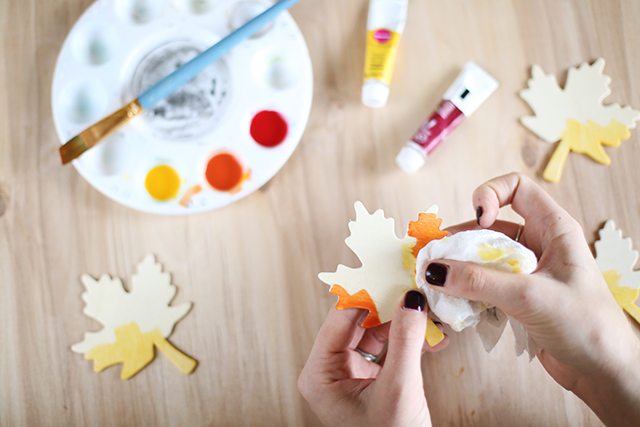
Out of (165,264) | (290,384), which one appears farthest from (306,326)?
(165,264)

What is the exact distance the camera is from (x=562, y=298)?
51cm

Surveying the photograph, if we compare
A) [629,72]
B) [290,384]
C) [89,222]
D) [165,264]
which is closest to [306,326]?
[290,384]

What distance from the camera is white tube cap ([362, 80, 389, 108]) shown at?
72cm

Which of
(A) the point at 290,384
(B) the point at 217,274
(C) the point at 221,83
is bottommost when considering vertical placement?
(A) the point at 290,384

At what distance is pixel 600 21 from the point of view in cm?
76

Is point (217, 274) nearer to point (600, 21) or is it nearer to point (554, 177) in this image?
point (554, 177)

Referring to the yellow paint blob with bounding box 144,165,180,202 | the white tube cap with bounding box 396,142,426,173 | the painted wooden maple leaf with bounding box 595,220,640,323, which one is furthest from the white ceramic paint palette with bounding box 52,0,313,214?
the painted wooden maple leaf with bounding box 595,220,640,323

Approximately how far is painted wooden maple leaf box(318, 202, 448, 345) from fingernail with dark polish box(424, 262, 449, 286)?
64 mm

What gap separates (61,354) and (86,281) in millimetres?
99

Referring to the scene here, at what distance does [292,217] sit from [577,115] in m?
0.40

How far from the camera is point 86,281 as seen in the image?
2.40 ft

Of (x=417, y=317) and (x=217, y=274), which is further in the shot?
(x=217, y=274)

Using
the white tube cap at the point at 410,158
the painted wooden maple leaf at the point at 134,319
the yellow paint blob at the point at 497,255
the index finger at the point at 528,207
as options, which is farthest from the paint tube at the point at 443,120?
the painted wooden maple leaf at the point at 134,319

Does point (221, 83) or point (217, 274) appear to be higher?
point (221, 83)
